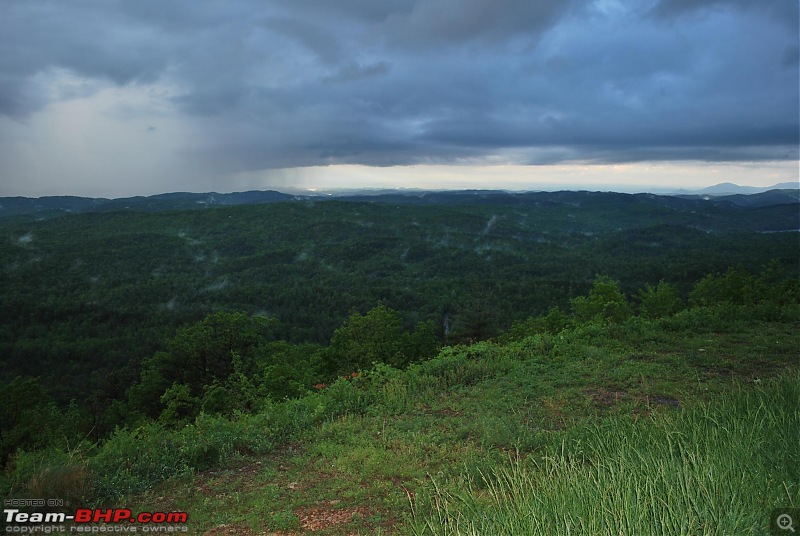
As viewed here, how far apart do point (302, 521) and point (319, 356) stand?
116 feet

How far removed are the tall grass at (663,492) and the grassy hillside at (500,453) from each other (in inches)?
0.9

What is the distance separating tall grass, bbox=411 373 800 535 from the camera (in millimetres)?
3318

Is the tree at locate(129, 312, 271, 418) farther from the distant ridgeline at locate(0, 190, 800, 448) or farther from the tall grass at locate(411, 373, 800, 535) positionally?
the tall grass at locate(411, 373, 800, 535)

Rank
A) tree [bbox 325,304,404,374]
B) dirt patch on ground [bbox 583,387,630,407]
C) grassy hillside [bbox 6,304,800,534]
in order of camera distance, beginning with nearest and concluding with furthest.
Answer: grassy hillside [bbox 6,304,800,534], dirt patch on ground [bbox 583,387,630,407], tree [bbox 325,304,404,374]

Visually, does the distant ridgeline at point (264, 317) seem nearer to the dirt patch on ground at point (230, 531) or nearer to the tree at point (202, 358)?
the tree at point (202, 358)

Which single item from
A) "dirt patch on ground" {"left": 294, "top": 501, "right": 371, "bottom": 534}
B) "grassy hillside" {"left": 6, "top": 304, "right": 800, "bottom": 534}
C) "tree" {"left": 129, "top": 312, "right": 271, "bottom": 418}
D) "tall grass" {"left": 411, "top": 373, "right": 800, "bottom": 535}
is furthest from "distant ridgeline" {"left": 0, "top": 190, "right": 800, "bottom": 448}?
"tall grass" {"left": 411, "top": 373, "right": 800, "bottom": 535}

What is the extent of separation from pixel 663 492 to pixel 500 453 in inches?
108

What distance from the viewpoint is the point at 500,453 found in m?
6.19

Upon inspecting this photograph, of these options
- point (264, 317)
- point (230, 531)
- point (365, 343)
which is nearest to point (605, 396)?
point (230, 531)

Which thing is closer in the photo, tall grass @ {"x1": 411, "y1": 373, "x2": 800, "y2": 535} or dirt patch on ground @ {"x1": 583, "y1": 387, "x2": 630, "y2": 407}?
tall grass @ {"x1": 411, "y1": 373, "x2": 800, "y2": 535}

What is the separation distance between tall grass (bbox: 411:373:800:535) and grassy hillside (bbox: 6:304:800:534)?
2 centimetres

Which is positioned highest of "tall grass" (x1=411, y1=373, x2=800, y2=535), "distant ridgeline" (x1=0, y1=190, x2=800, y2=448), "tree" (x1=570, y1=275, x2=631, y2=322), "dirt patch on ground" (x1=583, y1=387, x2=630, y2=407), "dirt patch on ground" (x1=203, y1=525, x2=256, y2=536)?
"tall grass" (x1=411, y1=373, x2=800, y2=535)

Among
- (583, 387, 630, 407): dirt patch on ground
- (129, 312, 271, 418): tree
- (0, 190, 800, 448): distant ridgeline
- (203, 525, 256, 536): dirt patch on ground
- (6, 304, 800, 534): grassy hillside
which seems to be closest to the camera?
(6, 304, 800, 534): grassy hillside

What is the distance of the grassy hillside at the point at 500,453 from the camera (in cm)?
371
